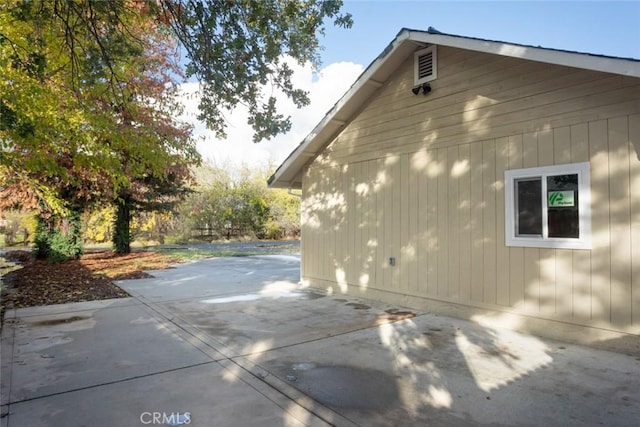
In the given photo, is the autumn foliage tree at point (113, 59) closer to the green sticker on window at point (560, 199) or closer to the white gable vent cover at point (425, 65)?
the white gable vent cover at point (425, 65)

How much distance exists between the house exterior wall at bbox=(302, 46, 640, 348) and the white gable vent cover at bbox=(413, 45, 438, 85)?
121mm

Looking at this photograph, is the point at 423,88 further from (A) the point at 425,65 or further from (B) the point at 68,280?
(B) the point at 68,280

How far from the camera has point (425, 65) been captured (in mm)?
6680

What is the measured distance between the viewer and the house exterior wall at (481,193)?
456 centimetres

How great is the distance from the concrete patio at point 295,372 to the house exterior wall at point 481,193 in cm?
57

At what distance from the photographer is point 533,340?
4.96 m

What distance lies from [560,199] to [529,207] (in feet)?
1.38

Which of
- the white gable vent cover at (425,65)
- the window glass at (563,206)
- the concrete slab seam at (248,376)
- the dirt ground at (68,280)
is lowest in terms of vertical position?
the concrete slab seam at (248,376)

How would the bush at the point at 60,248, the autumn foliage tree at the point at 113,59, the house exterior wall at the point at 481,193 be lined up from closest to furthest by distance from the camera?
the house exterior wall at the point at 481,193 → the autumn foliage tree at the point at 113,59 → the bush at the point at 60,248

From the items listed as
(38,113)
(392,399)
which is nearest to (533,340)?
(392,399)

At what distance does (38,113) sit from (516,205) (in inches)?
289

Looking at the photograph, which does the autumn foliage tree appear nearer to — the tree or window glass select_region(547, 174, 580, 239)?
the tree

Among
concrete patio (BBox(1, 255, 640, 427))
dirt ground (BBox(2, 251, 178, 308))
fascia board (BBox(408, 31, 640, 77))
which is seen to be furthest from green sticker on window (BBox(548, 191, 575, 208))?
dirt ground (BBox(2, 251, 178, 308))

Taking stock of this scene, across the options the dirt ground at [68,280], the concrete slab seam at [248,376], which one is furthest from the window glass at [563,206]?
the dirt ground at [68,280]
